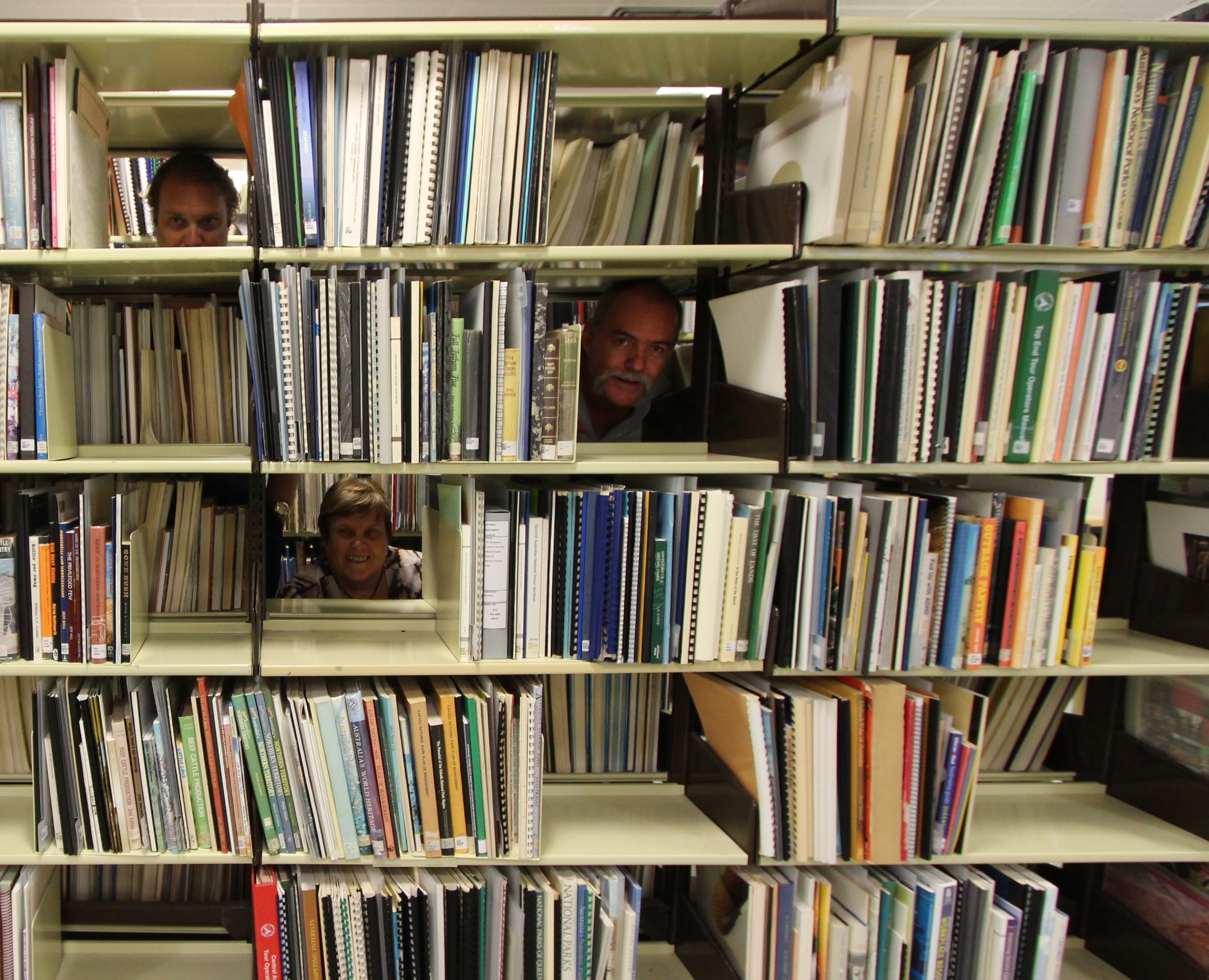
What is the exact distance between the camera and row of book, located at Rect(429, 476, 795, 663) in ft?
4.54

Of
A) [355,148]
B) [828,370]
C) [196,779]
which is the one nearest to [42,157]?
[355,148]

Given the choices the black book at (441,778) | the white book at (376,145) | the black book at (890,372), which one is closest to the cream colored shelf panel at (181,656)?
the black book at (441,778)

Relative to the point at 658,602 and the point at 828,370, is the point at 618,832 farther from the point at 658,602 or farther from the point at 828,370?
the point at 828,370

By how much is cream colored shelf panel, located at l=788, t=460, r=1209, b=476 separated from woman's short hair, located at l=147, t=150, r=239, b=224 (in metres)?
1.46

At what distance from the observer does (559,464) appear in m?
1.37

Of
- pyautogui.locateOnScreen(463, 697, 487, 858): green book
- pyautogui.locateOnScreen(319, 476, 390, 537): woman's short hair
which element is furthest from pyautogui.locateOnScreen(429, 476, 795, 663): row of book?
pyautogui.locateOnScreen(319, 476, 390, 537): woman's short hair

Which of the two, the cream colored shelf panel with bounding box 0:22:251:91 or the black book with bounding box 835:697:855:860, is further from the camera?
the black book with bounding box 835:697:855:860

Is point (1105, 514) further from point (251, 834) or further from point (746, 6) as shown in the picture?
point (251, 834)

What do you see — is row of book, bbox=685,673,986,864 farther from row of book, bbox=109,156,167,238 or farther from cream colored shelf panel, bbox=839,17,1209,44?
row of book, bbox=109,156,167,238

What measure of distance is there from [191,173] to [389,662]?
1223 mm

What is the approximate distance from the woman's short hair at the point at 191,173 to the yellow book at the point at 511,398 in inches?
38.2

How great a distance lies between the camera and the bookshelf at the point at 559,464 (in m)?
1.31

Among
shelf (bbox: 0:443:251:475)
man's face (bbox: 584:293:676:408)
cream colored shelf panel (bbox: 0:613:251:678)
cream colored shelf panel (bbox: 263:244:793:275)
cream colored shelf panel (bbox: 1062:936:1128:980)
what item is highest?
cream colored shelf panel (bbox: 263:244:793:275)

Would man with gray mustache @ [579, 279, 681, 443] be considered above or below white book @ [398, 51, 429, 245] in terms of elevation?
below
